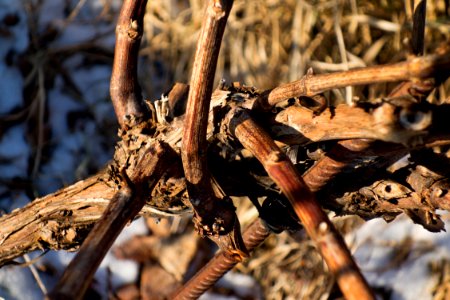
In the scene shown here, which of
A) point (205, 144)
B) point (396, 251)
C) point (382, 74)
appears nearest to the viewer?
point (382, 74)

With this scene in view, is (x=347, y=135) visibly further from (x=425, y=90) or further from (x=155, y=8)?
(x=155, y=8)

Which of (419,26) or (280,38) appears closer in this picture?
(419,26)

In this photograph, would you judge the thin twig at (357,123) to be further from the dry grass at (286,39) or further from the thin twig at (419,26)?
the dry grass at (286,39)

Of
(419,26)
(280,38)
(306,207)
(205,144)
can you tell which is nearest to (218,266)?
(205,144)

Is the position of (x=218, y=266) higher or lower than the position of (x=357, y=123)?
lower

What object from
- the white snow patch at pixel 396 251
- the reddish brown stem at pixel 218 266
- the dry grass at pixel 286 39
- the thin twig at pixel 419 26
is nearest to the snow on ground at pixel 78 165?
the white snow patch at pixel 396 251

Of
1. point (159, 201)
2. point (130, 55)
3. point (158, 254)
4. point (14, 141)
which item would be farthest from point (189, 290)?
point (14, 141)

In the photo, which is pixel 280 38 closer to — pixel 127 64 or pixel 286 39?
pixel 286 39
